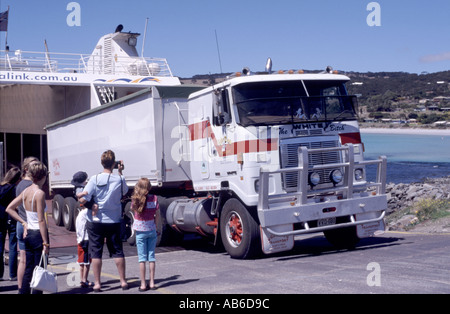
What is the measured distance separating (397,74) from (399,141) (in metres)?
39.0

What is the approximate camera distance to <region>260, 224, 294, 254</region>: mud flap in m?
9.70

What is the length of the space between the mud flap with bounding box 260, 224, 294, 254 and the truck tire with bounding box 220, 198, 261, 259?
33 cm

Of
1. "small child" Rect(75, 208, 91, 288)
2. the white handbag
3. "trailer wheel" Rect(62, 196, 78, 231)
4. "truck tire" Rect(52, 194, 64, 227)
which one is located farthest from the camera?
"truck tire" Rect(52, 194, 64, 227)

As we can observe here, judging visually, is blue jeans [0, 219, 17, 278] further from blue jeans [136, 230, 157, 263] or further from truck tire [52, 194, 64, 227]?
truck tire [52, 194, 64, 227]

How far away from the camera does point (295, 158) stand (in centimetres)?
1005

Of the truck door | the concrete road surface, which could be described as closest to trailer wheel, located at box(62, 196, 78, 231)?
the concrete road surface

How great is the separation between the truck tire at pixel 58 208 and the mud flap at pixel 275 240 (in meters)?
10.4

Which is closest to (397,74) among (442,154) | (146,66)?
(442,154)

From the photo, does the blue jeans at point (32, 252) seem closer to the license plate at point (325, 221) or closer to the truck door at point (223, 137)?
the truck door at point (223, 137)

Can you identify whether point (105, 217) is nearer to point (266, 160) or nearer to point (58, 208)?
point (266, 160)

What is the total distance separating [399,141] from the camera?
11281cm

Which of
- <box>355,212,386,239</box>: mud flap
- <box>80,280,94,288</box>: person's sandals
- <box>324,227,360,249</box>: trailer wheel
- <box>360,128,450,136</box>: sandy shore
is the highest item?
<box>360,128,450,136</box>: sandy shore

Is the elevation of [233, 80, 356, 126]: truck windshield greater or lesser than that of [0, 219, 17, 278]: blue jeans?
greater
